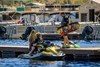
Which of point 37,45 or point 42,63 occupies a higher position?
Result: point 37,45

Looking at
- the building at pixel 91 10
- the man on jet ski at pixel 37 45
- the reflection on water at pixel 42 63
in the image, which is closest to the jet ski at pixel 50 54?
the man on jet ski at pixel 37 45

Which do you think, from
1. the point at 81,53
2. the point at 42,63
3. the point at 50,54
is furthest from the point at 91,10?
the point at 42,63

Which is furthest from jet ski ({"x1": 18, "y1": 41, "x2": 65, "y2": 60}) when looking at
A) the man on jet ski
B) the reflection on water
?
the reflection on water

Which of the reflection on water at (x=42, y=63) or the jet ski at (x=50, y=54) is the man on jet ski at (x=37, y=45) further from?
the reflection on water at (x=42, y=63)

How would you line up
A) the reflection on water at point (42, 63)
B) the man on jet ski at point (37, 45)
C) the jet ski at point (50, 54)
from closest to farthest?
the reflection on water at point (42, 63) < the jet ski at point (50, 54) < the man on jet ski at point (37, 45)

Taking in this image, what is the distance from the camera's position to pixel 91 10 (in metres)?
73.3

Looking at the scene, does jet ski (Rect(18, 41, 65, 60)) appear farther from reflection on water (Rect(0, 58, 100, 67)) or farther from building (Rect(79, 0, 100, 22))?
building (Rect(79, 0, 100, 22))

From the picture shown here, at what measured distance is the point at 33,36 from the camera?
32312 millimetres

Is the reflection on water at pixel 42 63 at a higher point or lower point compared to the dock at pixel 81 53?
lower

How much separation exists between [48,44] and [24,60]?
6.39 feet

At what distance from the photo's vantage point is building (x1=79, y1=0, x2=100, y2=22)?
236ft

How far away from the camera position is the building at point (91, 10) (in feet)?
236

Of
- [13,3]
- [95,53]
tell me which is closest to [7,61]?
[95,53]

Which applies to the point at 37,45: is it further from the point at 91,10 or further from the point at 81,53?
the point at 91,10
